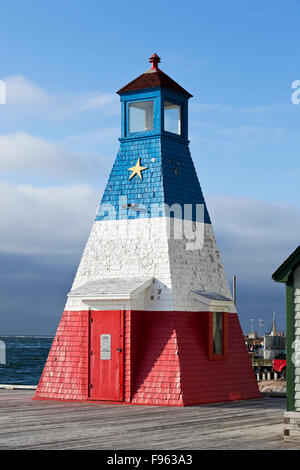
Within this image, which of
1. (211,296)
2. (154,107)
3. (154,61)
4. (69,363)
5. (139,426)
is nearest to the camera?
(139,426)

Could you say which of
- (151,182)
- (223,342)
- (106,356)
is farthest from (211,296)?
(151,182)

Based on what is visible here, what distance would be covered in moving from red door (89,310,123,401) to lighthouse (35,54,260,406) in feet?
0.08

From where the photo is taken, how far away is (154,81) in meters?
19.9

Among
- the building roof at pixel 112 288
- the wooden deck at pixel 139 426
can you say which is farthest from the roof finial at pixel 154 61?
the wooden deck at pixel 139 426

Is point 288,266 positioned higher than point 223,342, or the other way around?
point 288,266

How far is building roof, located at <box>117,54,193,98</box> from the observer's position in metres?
19.9

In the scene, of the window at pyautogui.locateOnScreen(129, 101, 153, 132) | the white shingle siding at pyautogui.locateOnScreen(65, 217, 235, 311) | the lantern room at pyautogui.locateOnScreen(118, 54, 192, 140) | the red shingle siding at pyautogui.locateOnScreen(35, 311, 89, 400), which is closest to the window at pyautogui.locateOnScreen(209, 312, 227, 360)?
the white shingle siding at pyautogui.locateOnScreen(65, 217, 235, 311)

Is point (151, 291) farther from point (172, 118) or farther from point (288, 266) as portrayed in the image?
point (288, 266)

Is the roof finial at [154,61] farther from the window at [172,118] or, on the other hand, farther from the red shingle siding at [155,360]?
the red shingle siding at [155,360]

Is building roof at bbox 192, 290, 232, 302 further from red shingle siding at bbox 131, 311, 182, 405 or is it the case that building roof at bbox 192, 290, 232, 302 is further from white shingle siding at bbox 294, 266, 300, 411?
white shingle siding at bbox 294, 266, 300, 411

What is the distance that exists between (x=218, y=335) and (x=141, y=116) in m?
6.06

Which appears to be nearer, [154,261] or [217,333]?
[154,261]

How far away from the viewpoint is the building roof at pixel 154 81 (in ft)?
65.2
